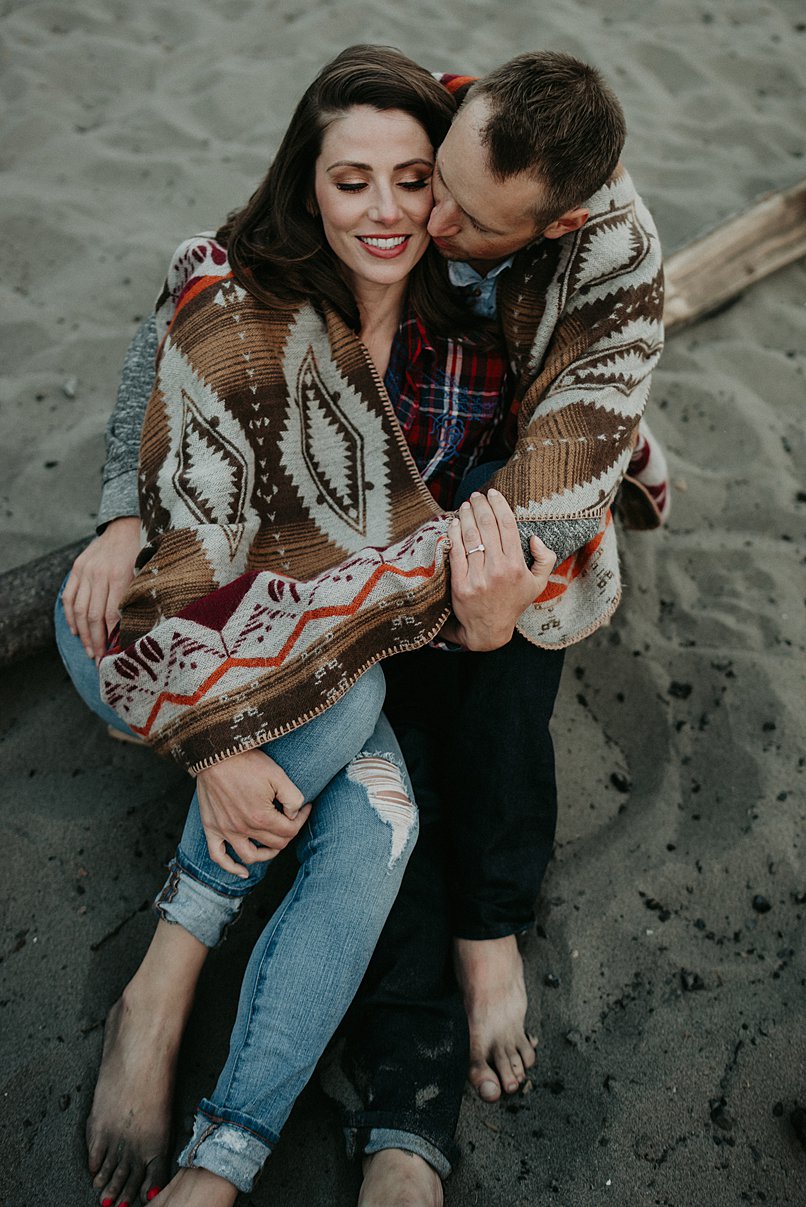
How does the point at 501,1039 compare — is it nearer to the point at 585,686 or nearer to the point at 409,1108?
the point at 409,1108

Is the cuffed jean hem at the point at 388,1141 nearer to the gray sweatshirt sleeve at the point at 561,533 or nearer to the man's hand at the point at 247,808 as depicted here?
the man's hand at the point at 247,808

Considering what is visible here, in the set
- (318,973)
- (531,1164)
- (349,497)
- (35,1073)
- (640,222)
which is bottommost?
(531,1164)

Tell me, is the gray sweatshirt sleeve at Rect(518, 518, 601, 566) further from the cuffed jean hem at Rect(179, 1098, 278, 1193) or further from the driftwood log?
the driftwood log

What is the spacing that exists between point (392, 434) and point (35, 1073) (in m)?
1.36

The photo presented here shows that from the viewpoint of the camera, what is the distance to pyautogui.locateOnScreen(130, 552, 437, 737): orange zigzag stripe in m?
1.53

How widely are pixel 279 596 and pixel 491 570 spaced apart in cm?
38

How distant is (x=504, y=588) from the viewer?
5.20 feet

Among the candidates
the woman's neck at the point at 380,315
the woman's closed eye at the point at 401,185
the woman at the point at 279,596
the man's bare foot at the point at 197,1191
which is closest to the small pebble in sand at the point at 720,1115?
the woman at the point at 279,596

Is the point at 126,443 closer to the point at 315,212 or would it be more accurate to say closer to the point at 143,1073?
the point at 315,212

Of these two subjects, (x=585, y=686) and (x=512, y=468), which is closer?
(x=512, y=468)

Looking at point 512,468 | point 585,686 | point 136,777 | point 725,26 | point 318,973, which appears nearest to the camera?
point 318,973

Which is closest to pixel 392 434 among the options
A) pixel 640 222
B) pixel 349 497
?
pixel 349 497

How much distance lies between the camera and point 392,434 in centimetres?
186

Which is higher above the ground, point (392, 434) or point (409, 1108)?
point (392, 434)
